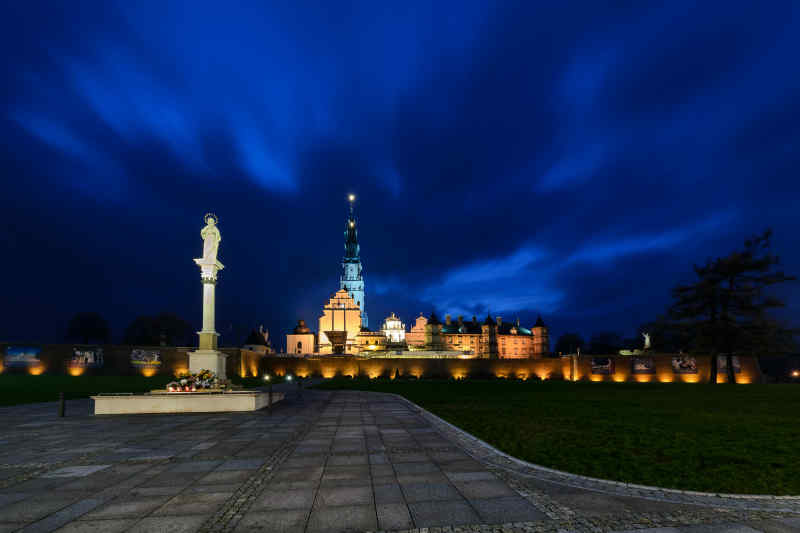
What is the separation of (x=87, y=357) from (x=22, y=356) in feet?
17.1

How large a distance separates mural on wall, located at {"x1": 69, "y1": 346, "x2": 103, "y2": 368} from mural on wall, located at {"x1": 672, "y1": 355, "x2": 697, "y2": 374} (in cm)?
6858

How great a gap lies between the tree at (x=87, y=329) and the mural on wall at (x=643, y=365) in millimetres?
105978

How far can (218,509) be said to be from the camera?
227 inches

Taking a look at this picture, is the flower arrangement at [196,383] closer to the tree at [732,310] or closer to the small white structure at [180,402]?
the small white structure at [180,402]

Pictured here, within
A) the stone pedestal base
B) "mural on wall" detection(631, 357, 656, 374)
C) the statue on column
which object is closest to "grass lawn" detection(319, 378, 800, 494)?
the stone pedestal base

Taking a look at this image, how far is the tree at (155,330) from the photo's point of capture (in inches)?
3467

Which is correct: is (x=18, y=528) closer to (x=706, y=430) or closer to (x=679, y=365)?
(x=706, y=430)

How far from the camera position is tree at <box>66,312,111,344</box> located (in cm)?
9319

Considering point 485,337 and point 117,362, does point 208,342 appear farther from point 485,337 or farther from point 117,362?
point 485,337

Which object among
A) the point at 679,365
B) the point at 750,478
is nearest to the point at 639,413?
the point at 750,478

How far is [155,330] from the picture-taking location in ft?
293

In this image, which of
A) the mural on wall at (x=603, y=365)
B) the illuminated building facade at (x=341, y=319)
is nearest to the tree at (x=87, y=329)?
the illuminated building facade at (x=341, y=319)

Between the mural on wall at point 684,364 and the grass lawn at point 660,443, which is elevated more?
the grass lawn at point 660,443

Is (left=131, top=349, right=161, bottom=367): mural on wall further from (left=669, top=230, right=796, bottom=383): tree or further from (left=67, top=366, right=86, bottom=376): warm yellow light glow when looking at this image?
(left=669, top=230, right=796, bottom=383): tree
